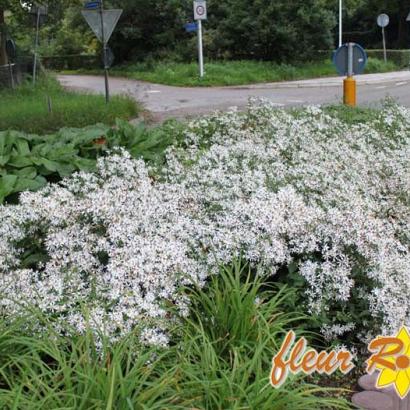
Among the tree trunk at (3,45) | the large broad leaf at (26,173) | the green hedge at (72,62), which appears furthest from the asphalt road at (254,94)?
the green hedge at (72,62)

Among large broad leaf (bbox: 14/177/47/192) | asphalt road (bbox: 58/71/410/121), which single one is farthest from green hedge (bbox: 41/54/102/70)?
large broad leaf (bbox: 14/177/47/192)

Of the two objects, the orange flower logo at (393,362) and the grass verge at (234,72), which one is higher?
the grass verge at (234,72)

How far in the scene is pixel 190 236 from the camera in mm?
3377

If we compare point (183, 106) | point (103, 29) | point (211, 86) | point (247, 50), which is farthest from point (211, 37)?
point (103, 29)

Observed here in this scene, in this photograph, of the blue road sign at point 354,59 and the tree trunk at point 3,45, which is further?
the tree trunk at point 3,45

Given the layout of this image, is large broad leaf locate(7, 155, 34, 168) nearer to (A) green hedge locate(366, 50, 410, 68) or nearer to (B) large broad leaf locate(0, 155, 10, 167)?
(B) large broad leaf locate(0, 155, 10, 167)

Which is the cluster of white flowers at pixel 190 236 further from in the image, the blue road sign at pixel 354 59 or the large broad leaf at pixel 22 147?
the blue road sign at pixel 354 59

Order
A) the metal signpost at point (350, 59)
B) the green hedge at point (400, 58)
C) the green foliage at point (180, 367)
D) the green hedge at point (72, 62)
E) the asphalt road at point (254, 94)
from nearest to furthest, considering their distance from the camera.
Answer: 1. the green foliage at point (180, 367)
2. the metal signpost at point (350, 59)
3. the asphalt road at point (254, 94)
4. the green hedge at point (400, 58)
5. the green hedge at point (72, 62)

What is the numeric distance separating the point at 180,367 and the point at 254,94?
17.8m

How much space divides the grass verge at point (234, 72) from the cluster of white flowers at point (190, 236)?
1955cm

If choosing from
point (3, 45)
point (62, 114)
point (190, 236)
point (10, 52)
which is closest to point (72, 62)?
point (3, 45)

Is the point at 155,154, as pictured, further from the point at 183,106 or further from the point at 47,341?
the point at 183,106

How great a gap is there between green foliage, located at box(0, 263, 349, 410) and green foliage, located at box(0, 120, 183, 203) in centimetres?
182

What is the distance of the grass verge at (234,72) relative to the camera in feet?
78.6
